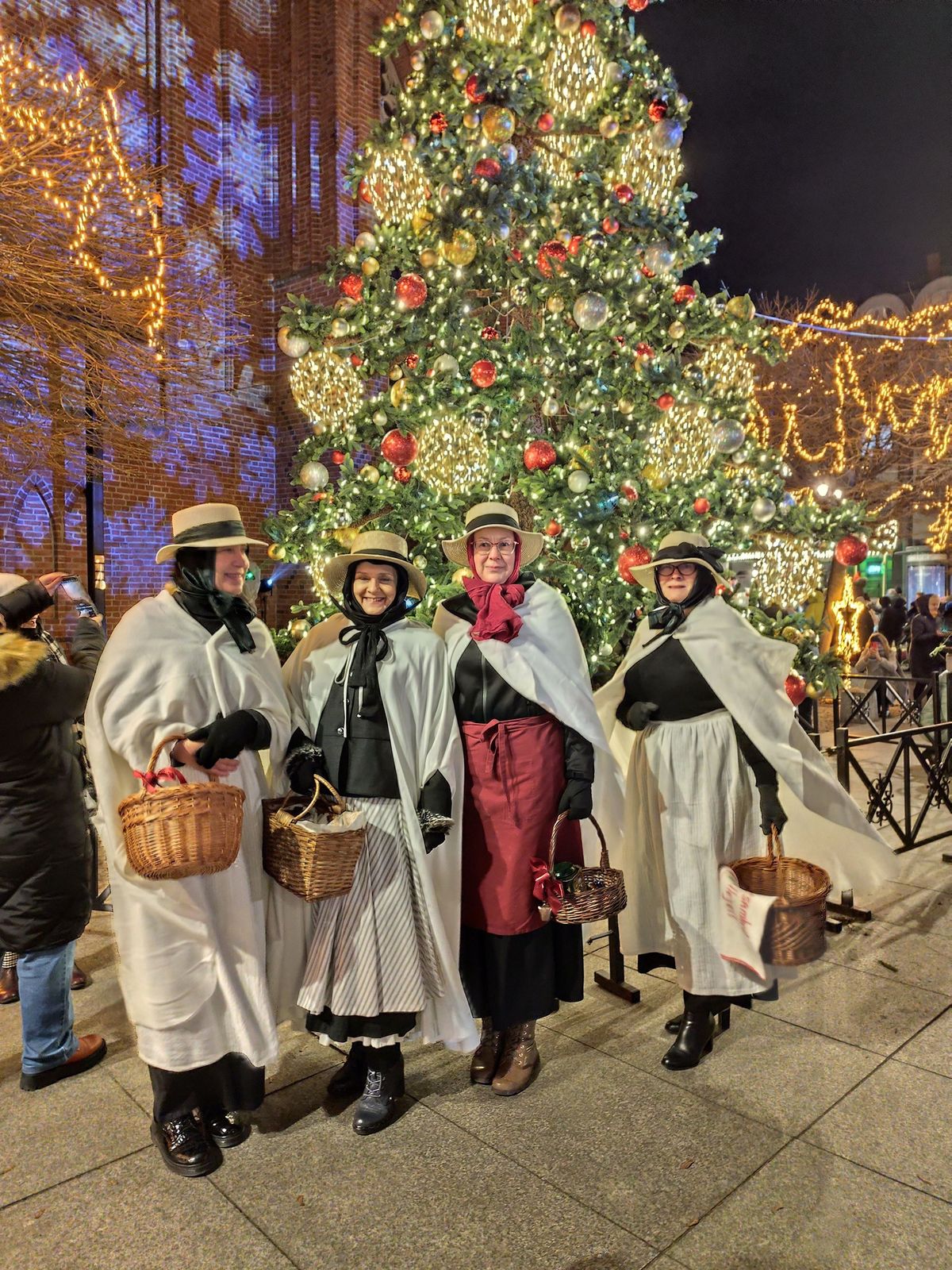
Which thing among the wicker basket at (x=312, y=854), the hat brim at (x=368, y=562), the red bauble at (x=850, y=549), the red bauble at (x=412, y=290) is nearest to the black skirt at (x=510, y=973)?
the wicker basket at (x=312, y=854)

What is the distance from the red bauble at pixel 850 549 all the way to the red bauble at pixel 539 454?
7.03 feet

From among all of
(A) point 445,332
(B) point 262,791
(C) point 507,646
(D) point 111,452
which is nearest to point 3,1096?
(B) point 262,791

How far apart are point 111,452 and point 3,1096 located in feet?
26.2

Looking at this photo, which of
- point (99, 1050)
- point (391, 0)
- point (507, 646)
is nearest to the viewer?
point (507, 646)

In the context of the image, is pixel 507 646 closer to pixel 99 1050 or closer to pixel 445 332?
pixel 99 1050

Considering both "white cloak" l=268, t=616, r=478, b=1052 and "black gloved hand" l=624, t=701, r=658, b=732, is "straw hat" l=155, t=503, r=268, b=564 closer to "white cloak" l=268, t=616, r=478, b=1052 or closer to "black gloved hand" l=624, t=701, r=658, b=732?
"white cloak" l=268, t=616, r=478, b=1052

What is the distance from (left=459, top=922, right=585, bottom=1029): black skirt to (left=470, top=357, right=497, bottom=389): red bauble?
11.5ft

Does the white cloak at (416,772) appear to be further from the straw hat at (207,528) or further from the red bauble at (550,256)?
the red bauble at (550,256)

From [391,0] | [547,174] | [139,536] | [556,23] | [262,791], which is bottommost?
[262,791]

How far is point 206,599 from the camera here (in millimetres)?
2943

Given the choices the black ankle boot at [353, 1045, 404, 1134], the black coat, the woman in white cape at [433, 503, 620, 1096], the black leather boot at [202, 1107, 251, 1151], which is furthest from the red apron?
the black coat

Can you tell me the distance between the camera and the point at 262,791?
9.98ft

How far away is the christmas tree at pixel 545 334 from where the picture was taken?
554 cm

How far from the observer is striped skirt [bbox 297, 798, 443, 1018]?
118 inches
